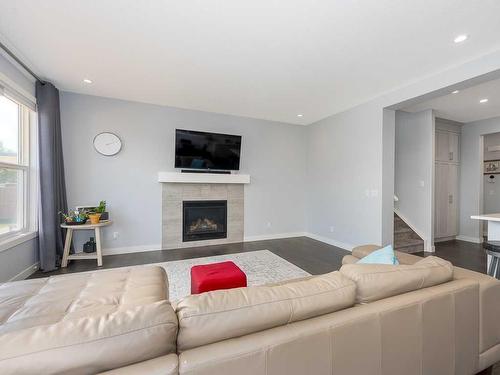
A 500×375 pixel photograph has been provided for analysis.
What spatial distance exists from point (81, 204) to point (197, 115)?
2.60m

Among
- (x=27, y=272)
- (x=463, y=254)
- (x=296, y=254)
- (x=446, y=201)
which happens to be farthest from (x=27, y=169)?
(x=446, y=201)

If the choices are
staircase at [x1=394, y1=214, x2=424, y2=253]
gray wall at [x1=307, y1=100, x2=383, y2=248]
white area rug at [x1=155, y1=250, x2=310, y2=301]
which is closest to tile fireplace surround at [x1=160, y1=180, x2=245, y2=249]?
white area rug at [x1=155, y1=250, x2=310, y2=301]

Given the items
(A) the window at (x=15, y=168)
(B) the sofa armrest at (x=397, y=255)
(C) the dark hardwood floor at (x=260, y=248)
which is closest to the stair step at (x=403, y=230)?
(C) the dark hardwood floor at (x=260, y=248)

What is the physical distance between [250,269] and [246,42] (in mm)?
2862

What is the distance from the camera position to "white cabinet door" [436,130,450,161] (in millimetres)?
5273

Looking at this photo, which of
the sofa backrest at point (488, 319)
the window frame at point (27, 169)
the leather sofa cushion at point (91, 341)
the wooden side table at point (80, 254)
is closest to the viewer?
the leather sofa cushion at point (91, 341)

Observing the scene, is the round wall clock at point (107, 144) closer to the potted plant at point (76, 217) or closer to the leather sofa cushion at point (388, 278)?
the potted plant at point (76, 217)

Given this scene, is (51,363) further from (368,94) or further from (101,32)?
(368,94)

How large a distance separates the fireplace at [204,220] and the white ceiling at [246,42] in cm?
216

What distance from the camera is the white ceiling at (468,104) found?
367cm

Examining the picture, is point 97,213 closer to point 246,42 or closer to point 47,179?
point 47,179

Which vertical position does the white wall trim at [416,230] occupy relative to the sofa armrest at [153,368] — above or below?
below

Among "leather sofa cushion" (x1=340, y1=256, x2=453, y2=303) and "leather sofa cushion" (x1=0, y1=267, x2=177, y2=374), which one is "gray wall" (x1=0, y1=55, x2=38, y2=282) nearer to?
"leather sofa cushion" (x1=0, y1=267, x2=177, y2=374)

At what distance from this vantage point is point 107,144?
4.12m
